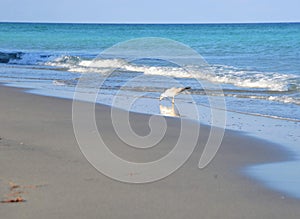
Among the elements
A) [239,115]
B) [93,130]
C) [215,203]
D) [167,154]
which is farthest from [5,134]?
[239,115]

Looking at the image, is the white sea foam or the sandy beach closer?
the sandy beach

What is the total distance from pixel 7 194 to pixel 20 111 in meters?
5.41

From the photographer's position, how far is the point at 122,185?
599cm

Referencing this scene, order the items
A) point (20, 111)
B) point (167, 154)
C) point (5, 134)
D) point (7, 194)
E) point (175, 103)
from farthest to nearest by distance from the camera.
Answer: point (175, 103)
point (20, 111)
point (5, 134)
point (167, 154)
point (7, 194)

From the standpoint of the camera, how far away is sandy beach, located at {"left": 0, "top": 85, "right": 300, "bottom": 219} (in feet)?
17.0

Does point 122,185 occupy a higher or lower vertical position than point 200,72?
higher

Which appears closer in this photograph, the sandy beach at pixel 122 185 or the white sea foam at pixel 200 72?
the sandy beach at pixel 122 185

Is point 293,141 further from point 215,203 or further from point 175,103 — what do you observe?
point 175,103

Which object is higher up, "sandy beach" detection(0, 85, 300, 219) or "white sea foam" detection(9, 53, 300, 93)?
"sandy beach" detection(0, 85, 300, 219)

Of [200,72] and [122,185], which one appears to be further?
[200,72]

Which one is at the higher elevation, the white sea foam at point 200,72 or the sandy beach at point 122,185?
the sandy beach at point 122,185

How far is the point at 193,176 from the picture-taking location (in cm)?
647

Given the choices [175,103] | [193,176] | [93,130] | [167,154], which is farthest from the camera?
[175,103]

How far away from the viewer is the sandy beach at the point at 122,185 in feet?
17.0
